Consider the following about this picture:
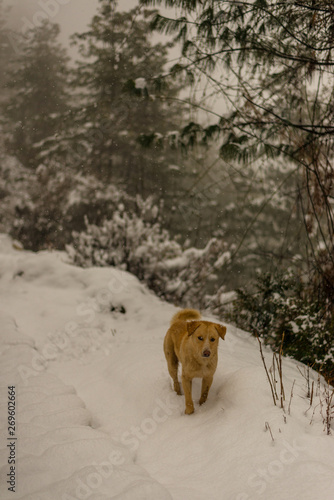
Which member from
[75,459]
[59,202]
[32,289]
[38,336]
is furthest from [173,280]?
[59,202]

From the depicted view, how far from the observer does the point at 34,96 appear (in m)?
20.9

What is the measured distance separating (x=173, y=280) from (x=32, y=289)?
3.13 meters

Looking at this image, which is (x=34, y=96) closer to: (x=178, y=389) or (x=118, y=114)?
(x=118, y=114)

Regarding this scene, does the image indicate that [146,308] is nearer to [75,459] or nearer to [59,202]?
[75,459]

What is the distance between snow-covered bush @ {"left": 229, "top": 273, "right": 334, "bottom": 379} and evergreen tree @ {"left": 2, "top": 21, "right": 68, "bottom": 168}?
17.6m

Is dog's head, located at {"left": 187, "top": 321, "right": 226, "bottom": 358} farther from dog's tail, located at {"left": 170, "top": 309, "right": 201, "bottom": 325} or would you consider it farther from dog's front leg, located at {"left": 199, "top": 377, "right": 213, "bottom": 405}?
dog's tail, located at {"left": 170, "top": 309, "right": 201, "bottom": 325}

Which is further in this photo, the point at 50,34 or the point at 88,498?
the point at 50,34

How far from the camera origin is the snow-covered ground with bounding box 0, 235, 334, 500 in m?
1.98

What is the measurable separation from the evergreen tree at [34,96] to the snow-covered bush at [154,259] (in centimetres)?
1342

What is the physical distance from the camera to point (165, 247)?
27.8 ft

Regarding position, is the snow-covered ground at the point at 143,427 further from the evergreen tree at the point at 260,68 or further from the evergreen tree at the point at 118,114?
the evergreen tree at the point at 118,114

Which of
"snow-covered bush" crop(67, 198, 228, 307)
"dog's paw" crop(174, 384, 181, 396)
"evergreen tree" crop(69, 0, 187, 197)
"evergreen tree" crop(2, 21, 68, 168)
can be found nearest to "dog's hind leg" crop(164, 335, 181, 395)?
"dog's paw" crop(174, 384, 181, 396)

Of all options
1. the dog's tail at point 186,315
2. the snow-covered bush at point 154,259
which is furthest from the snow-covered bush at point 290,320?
the snow-covered bush at point 154,259

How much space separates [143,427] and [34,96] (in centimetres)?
2227
